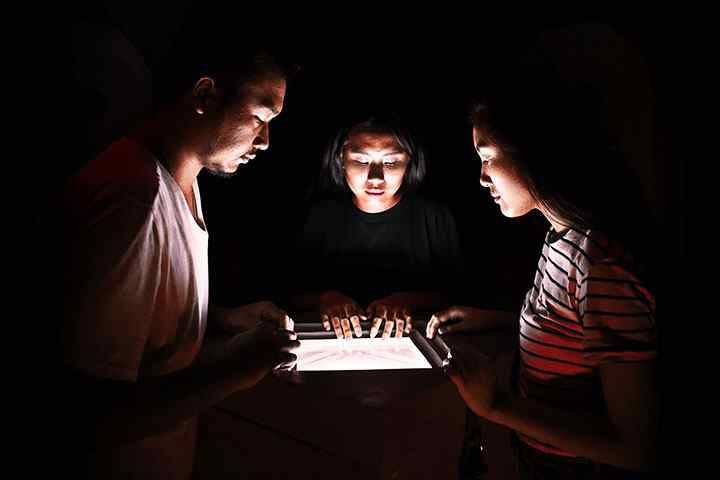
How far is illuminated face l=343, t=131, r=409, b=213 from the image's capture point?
7.52 ft

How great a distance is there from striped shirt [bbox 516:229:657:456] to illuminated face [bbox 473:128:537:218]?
0.46 ft

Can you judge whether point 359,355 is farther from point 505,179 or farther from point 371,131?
point 371,131

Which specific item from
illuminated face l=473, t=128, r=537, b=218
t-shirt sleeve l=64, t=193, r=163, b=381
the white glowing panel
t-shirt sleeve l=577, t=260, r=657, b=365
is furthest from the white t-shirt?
t-shirt sleeve l=577, t=260, r=657, b=365

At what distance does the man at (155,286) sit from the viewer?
1.09 m

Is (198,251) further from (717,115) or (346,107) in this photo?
(717,115)

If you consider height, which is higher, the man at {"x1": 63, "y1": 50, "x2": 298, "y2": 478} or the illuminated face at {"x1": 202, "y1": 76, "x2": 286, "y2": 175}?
the illuminated face at {"x1": 202, "y1": 76, "x2": 286, "y2": 175}

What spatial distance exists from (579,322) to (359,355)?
74 cm

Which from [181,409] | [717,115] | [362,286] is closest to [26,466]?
[181,409]

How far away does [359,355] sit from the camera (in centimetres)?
173

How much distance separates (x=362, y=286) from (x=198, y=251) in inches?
48.6

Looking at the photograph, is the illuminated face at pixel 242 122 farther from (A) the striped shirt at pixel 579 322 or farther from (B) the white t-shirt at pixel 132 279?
Answer: (A) the striped shirt at pixel 579 322

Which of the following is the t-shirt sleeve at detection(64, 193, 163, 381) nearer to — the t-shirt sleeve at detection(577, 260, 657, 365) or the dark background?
the dark background

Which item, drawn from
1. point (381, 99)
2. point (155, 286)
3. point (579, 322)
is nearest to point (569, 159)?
point (579, 322)

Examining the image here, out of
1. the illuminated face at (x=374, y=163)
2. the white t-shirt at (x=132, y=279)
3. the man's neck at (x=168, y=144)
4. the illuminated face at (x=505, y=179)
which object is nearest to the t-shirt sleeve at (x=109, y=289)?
the white t-shirt at (x=132, y=279)
